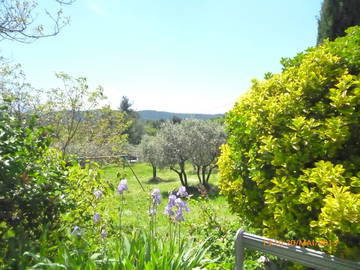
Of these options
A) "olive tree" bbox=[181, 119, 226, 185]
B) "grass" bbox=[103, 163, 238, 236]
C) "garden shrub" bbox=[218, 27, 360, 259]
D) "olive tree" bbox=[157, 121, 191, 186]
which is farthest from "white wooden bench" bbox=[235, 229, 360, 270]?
"olive tree" bbox=[157, 121, 191, 186]

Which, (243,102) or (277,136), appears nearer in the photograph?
(277,136)

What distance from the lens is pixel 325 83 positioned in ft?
8.75

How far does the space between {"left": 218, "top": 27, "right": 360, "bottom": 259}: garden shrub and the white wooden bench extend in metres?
0.09

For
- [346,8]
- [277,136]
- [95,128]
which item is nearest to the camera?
[277,136]

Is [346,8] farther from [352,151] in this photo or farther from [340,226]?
[340,226]

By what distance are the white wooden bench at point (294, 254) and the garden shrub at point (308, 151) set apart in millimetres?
89

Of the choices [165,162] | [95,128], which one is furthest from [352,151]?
[165,162]

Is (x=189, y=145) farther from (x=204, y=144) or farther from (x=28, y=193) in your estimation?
(x=28, y=193)

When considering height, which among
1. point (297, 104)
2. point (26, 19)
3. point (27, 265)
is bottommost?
point (27, 265)

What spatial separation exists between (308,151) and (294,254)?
77 centimetres

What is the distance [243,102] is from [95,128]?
11693 millimetres

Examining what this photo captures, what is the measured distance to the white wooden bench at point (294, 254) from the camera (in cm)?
201

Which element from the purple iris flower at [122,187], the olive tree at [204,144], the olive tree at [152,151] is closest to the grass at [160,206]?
the purple iris flower at [122,187]

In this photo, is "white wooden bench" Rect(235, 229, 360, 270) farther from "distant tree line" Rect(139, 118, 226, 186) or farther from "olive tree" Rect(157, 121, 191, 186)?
"olive tree" Rect(157, 121, 191, 186)
